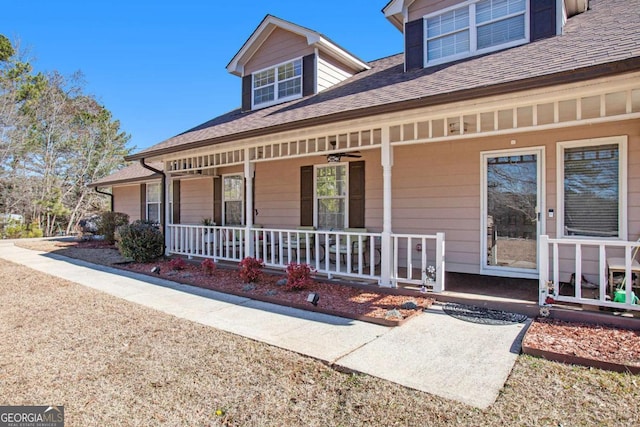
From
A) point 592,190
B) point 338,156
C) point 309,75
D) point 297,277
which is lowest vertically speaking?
point 297,277

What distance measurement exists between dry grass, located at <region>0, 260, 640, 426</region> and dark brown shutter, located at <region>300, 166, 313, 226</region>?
16.3ft

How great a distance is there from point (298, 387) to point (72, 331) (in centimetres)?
302

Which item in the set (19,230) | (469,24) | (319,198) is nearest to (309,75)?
(319,198)

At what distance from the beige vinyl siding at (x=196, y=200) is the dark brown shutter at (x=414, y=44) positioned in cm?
681

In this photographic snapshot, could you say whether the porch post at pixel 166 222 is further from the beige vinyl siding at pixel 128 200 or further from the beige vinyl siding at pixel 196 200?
the beige vinyl siding at pixel 128 200

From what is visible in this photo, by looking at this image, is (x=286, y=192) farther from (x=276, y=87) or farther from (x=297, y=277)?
(x=297, y=277)

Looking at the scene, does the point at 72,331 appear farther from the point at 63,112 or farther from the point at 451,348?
the point at 63,112

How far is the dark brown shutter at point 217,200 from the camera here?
10938mm

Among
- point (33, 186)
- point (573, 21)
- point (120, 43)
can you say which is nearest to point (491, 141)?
point (573, 21)

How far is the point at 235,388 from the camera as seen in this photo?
2871 mm

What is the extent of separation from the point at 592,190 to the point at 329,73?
6.27m

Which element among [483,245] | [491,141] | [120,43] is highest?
[120,43]

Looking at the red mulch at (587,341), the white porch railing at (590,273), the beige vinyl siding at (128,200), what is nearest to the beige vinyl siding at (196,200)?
the beige vinyl siding at (128,200)

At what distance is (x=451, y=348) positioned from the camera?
11.7 ft
